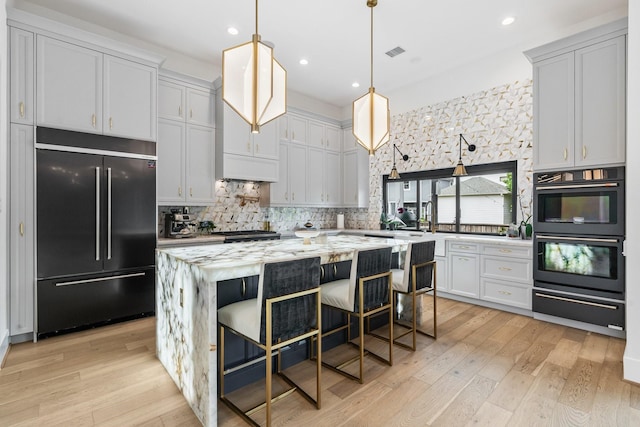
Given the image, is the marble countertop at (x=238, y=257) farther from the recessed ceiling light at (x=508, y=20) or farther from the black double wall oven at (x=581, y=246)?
the recessed ceiling light at (x=508, y=20)

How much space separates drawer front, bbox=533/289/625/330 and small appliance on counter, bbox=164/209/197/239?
4178 mm

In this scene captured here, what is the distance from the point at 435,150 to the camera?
495 centimetres

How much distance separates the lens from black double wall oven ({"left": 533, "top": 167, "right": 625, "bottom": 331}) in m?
2.96

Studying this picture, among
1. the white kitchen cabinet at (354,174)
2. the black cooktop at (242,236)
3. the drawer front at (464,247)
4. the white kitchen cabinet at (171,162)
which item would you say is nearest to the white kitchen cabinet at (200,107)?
the white kitchen cabinet at (171,162)

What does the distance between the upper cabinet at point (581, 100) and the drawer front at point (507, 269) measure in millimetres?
1077

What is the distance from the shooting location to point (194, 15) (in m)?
3.45

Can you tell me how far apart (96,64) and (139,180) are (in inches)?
47.6

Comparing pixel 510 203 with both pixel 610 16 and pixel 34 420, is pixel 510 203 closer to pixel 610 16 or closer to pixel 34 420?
pixel 610 16

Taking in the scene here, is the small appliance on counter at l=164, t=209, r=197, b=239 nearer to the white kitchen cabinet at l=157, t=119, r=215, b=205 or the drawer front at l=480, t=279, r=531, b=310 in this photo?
the white kitchen cabinet at l=157, t=119, r=215, b=205

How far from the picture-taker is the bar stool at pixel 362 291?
7.26 ft

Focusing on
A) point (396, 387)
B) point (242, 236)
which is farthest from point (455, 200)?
point (396, 387)

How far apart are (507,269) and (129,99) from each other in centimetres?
466

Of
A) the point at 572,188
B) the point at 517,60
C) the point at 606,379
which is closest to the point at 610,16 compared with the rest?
the point at 517,60

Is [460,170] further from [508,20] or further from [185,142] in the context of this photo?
[185,142]
